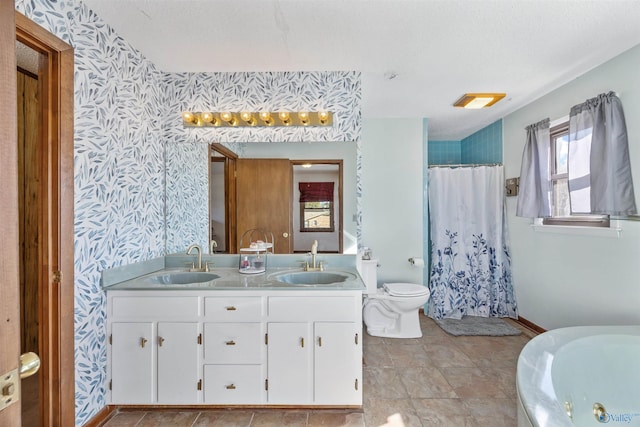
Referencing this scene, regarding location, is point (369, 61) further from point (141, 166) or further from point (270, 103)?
point (141, 166)

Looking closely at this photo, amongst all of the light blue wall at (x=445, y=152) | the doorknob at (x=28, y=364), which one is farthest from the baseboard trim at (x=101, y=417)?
the light blue wall at (x=445, y=152)

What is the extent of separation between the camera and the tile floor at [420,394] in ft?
6.04

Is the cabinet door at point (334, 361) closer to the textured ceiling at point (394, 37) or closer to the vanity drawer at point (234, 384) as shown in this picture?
the vanity drawer at point (234, 384)

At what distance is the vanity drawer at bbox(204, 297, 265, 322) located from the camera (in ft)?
6.16

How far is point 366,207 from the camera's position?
11.5 feet

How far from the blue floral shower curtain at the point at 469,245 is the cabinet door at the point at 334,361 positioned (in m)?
2.00

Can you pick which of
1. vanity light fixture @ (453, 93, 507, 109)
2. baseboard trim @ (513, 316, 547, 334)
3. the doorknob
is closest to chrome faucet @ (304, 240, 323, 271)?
the doorknob

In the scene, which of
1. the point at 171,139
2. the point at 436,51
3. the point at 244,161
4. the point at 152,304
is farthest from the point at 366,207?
the point at 152,304

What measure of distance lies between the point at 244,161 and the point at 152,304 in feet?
3.99

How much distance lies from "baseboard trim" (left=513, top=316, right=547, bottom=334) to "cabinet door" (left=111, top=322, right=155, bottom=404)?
3.33 meters

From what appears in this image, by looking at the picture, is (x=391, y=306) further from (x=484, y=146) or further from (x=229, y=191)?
(x=484, y=146)

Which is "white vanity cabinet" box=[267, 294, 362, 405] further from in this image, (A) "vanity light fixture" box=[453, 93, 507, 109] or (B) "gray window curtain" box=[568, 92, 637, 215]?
(A) "vanity light fixture" box=[453, 93, 507, 109]

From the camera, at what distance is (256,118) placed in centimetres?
244

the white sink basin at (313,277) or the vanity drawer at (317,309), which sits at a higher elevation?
the white sink basin at (313,277)
